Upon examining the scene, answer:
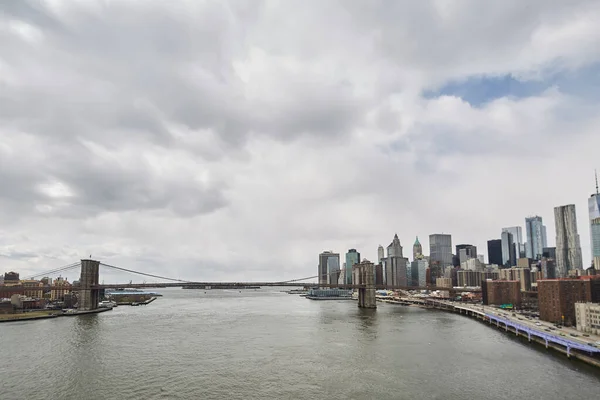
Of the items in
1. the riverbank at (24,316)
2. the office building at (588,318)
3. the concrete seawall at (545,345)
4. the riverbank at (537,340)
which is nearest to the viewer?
the concrete seawall at (545,345)

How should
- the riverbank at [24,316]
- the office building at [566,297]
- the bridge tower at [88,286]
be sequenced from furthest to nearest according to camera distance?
the bridge tower at [88,286] < the riverbank at [24,316] < the office building at [566,297]

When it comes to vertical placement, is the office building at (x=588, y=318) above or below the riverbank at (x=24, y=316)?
above

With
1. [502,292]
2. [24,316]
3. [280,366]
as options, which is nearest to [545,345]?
[280,366]

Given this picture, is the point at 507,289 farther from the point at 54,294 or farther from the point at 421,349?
the point at 54,294

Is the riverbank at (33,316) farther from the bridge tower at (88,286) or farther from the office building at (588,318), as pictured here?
the office building at (588,318)

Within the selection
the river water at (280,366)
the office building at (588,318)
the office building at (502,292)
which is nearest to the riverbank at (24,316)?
the river water at (280,366)

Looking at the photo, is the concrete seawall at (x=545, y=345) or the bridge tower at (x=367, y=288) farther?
the bridge tower at (x=367, y=288)

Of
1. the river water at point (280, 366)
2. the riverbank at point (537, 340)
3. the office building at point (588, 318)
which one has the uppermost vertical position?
the office building at point (588, 318)
